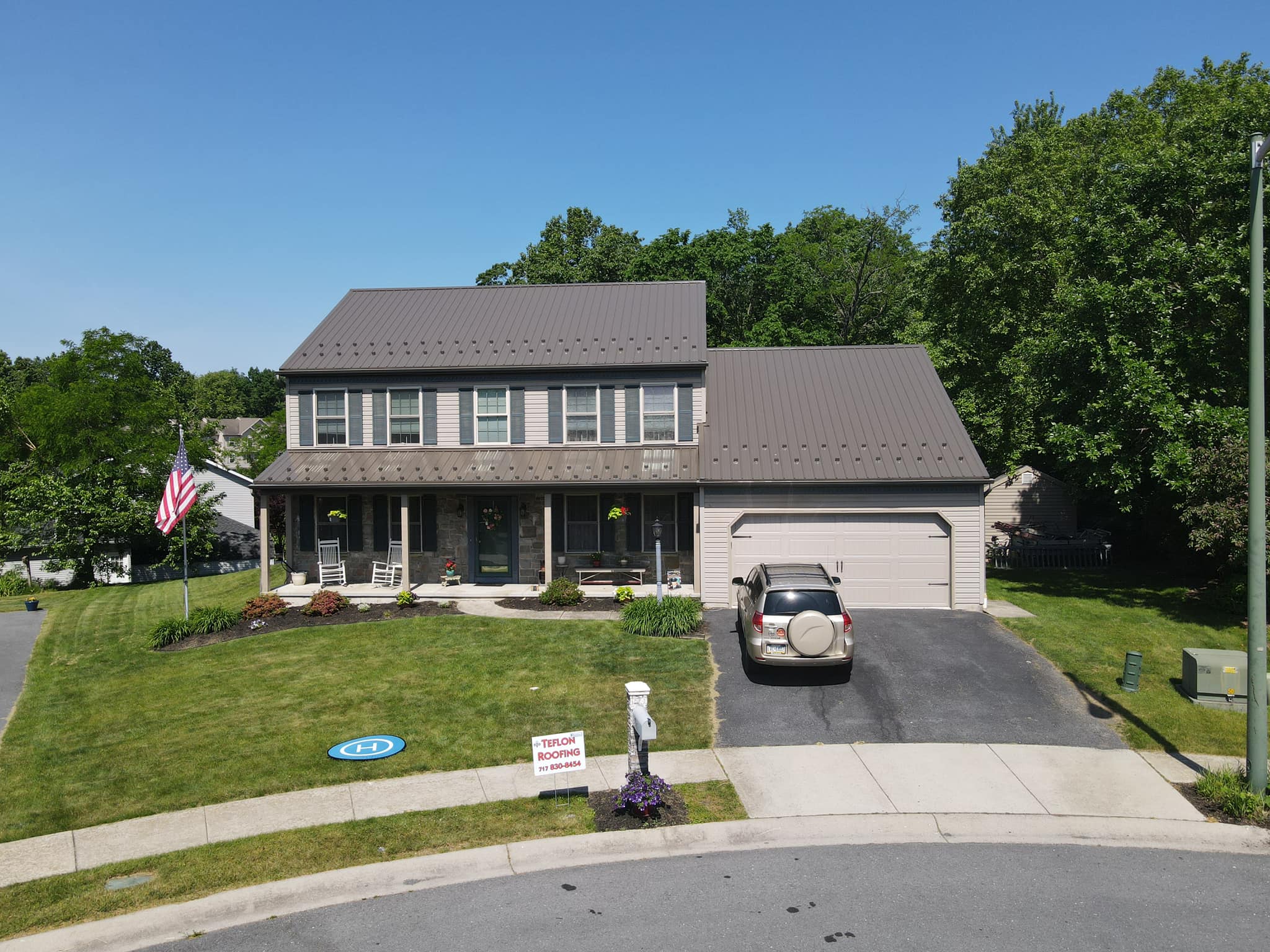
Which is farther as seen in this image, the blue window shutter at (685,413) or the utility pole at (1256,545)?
the blue window shutter at (685,413)

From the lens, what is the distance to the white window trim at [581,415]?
2217cm

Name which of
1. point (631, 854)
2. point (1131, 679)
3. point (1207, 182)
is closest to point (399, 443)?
point (631, 854)

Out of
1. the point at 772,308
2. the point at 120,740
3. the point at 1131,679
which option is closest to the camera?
the point at 120,740

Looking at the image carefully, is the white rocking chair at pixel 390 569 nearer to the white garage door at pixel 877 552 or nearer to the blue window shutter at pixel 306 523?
the blue window shutter at pixel 306 523

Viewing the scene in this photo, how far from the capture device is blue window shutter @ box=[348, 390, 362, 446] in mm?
22906

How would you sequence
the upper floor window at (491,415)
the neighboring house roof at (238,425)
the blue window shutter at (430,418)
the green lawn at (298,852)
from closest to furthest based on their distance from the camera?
the green lawn at (298,852), the upper floor window at (491,415), the blue window shutter at (430,418), the neighboring house roof at (238,425)

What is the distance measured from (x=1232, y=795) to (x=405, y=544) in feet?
57.0

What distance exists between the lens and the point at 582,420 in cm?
2225

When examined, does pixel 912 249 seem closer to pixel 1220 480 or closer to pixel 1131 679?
pixel 1220 480

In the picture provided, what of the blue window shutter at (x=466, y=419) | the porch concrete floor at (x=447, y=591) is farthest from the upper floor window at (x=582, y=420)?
the porch concrete floor at (x=447, y=591)

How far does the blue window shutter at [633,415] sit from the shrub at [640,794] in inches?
511

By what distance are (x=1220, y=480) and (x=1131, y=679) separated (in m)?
7.21

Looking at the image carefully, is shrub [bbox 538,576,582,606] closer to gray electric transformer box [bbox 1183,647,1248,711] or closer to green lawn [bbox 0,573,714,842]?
green lawn [bbox 0,573,714,842]

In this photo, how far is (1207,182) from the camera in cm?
2016
